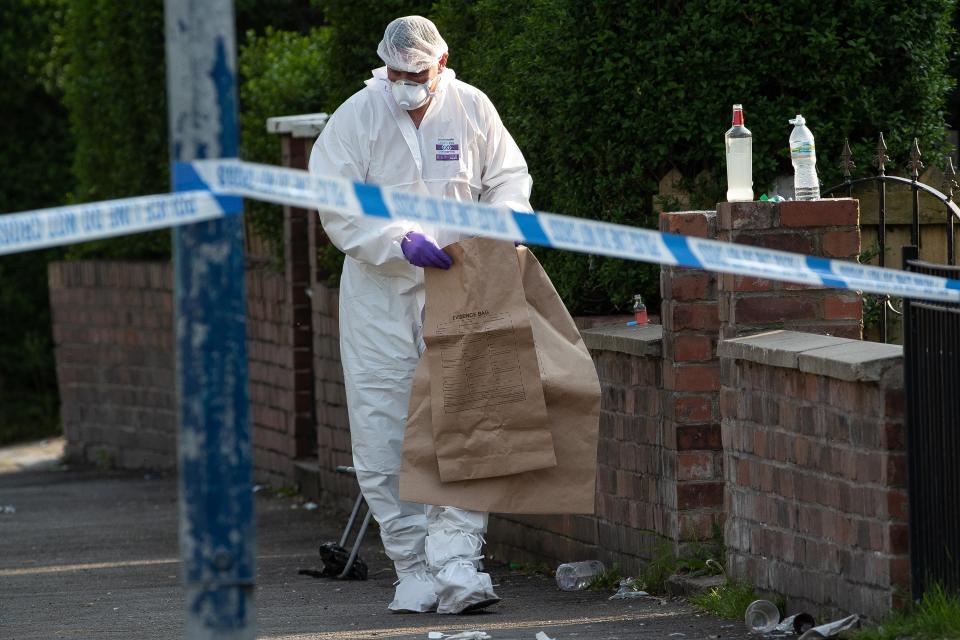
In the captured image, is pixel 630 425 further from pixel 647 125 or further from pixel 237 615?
pixel 237 615

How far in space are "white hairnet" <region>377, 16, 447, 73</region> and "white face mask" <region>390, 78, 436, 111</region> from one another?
0.06 metres

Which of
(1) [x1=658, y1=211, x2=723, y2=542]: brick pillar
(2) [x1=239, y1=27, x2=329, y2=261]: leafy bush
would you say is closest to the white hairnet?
(1) [x1=658, y1=211, x2=723, y2=542]: brick pillar

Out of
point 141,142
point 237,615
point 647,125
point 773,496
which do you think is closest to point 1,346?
point 141,142

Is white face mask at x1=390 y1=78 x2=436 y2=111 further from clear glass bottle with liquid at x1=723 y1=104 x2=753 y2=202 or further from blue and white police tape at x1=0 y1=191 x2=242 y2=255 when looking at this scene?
blue and white police tape at x1=0 y1=191 x2=242 y2=255

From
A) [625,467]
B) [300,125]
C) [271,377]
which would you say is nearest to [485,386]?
[625,467]

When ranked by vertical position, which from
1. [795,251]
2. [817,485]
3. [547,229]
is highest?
[547,229]

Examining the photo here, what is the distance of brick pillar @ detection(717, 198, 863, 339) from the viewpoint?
542 cm

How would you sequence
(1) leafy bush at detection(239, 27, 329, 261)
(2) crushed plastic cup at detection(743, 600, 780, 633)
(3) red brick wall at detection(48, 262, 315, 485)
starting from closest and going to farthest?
(2) crushed plastic cup at detection(743, 600, 780, 633)
(1) leafy bush at detection(239, 27, 329, 261)
(3) red brick wall at detection(48, 262, 315, 485)

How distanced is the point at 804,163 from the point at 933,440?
1.36 m

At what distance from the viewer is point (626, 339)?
6.17 m

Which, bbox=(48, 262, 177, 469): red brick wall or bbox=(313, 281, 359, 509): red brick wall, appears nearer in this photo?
bbox=(313, 281, 359, 509): red brick wall

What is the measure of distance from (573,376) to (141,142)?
7923mm

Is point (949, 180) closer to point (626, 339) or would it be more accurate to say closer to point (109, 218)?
point (626, 339)

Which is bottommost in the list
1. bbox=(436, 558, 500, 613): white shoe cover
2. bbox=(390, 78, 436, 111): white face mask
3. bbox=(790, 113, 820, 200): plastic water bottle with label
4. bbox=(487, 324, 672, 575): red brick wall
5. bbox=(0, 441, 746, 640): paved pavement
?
bbox=(0, 441, 746, 640): paved pavement
